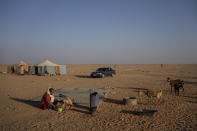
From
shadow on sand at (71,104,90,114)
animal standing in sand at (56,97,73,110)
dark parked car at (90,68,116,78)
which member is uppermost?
dark parked car at (90,68,116,78)

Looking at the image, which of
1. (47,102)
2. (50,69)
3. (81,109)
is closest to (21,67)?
(50,69)

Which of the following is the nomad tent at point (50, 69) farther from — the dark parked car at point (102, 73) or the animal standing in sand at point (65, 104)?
the animal standing in sand at point (65, 104)

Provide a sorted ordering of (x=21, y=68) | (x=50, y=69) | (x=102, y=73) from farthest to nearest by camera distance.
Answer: (x=21, y=68), (x=50, y=69), (x=102, y=73)

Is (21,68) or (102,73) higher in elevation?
(21,68)

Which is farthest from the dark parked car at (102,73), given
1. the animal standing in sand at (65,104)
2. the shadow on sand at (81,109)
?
the animal standing in sand at (65,104)

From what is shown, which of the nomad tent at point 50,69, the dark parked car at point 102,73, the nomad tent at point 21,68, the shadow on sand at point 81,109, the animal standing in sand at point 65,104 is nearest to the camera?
the shadow on sand at point 81,109

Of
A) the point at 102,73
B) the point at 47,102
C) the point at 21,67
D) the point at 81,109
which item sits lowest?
the point at 81,109

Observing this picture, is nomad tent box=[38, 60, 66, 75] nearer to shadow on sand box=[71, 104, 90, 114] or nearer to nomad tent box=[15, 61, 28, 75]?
nomad tent box=[15, 61, 28, 75]

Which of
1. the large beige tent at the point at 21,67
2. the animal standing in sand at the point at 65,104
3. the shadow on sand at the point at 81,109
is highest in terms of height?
the large beige tent at the point at 21,67

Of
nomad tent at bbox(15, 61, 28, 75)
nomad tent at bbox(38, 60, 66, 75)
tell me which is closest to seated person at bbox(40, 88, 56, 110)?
nomad tent at bbox(38, 60, 66, 75)

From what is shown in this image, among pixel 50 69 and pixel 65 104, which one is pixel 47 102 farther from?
pixel 50 69

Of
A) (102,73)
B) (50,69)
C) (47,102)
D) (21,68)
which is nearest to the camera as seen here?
(47,102)

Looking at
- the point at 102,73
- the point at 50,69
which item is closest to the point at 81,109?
the point at 102,73

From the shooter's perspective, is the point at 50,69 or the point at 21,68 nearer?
the point at 50,69
